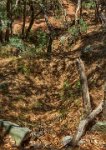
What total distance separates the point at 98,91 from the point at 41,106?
84.5 inches

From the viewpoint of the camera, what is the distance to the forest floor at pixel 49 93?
35.7 ft

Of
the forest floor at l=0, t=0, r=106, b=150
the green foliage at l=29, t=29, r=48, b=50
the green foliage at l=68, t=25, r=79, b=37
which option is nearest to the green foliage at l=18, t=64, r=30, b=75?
the forest floor at l=0, t=0, r=106, b=150

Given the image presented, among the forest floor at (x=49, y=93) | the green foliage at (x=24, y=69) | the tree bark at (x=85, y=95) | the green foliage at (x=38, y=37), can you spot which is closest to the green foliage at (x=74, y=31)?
the green foliage at (x=38, y=37)

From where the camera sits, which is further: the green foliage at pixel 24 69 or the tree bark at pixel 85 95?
the green foliage at pixel 24 69

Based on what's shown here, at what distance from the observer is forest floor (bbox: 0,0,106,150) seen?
1088 centimetres

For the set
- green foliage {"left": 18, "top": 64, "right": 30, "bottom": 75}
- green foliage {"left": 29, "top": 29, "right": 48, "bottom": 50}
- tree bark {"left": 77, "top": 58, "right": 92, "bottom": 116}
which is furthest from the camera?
green foliage {"left": 29, "top": 29, "right": 48, "bottom": 50}

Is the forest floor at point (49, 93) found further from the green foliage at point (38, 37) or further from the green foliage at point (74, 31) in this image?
the green foliage at point (38, 37)

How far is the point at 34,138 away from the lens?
32.5ft

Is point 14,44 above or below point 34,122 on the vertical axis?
above

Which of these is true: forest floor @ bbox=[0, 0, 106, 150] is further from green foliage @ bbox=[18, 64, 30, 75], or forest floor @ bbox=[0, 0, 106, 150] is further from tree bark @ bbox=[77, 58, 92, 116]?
tree bark @ bbox=[77, 58, 92, 116]

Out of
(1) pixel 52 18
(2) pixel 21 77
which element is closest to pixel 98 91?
(2) pixel 21 77

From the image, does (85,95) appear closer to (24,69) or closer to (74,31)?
(24,69)

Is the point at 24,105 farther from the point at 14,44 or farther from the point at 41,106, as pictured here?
the point at 14,44

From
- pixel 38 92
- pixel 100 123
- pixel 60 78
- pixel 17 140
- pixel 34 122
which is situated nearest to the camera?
pixel 17 140
